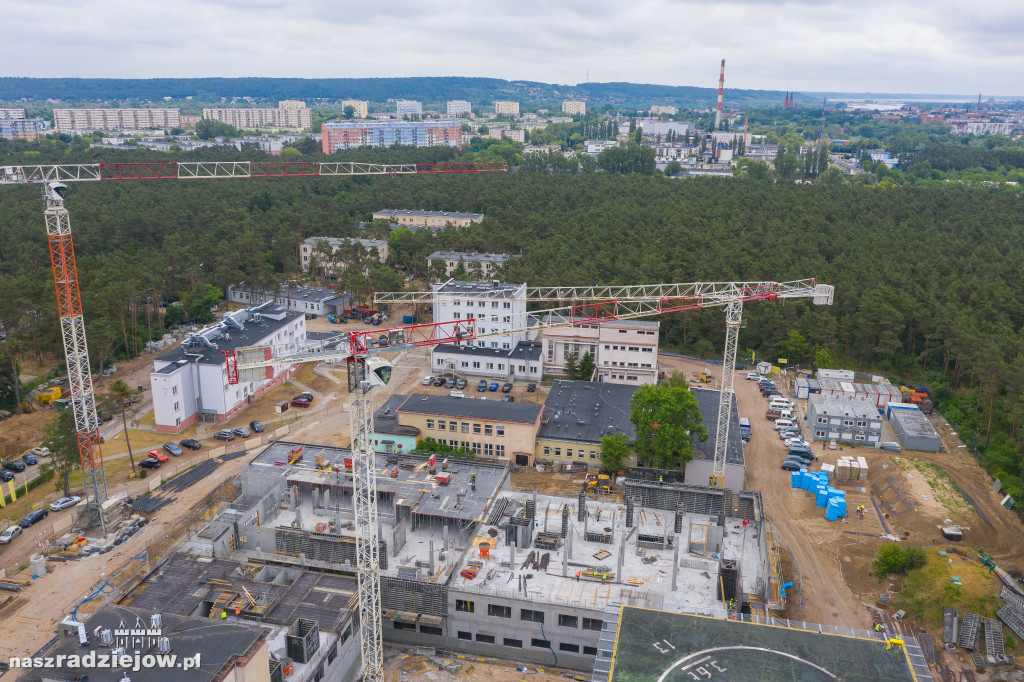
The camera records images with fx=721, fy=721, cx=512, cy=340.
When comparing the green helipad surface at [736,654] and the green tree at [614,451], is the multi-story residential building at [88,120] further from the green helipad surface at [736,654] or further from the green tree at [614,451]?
the green helipad surface at [736,654]

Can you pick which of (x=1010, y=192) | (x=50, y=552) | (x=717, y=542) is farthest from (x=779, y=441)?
(x=1010, y=192)

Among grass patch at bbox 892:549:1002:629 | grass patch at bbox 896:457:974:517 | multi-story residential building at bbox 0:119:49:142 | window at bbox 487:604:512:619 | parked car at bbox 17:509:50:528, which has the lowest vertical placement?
parked car at bbox 17:509:50:528

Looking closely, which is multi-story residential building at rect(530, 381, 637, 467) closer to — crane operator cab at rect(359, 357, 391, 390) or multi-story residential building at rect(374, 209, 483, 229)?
crane operator cab at rect(359, 357, 391, 390)

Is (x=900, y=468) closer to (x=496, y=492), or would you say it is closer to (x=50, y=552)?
(x=496, y=492)

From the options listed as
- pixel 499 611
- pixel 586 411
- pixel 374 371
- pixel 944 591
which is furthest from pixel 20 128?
pixel 944 591

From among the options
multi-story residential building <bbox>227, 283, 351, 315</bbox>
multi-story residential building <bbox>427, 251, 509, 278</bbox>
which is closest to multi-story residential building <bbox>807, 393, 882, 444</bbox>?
multi-story residential building <bbox>427, 251, 509, 278</bbox>

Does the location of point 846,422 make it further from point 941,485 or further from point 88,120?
point 88,120
